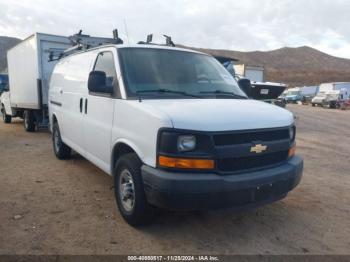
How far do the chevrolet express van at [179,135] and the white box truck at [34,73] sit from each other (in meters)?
6.14

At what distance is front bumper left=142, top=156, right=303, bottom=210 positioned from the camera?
3467 mm

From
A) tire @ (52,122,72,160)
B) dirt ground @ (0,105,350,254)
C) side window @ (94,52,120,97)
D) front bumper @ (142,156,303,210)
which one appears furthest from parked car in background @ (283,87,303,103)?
front bumper @ (142,156,303,210)

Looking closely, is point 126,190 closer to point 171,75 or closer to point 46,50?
point 171,75

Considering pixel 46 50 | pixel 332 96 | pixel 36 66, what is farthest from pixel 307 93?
pixel 36 66

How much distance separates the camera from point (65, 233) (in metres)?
4.07

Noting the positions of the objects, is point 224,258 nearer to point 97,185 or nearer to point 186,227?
point 186,227

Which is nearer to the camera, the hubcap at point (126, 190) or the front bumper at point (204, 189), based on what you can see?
the front bumper at point (204, 189)

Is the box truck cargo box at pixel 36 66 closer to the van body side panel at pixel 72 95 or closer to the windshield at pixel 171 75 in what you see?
the van body side panel at pixel 72 95

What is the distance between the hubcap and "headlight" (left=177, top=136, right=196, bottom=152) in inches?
32.6

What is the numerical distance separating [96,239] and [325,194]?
357 cm

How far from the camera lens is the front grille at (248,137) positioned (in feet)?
11.9

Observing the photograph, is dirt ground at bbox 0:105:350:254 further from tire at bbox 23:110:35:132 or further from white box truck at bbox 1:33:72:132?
tire at bbox 23:110:35:132

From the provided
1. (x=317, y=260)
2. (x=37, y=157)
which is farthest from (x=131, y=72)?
(x=37, y=157)

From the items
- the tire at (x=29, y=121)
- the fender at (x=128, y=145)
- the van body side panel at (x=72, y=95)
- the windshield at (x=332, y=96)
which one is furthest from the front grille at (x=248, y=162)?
the windshield at (x=332, y=96)
